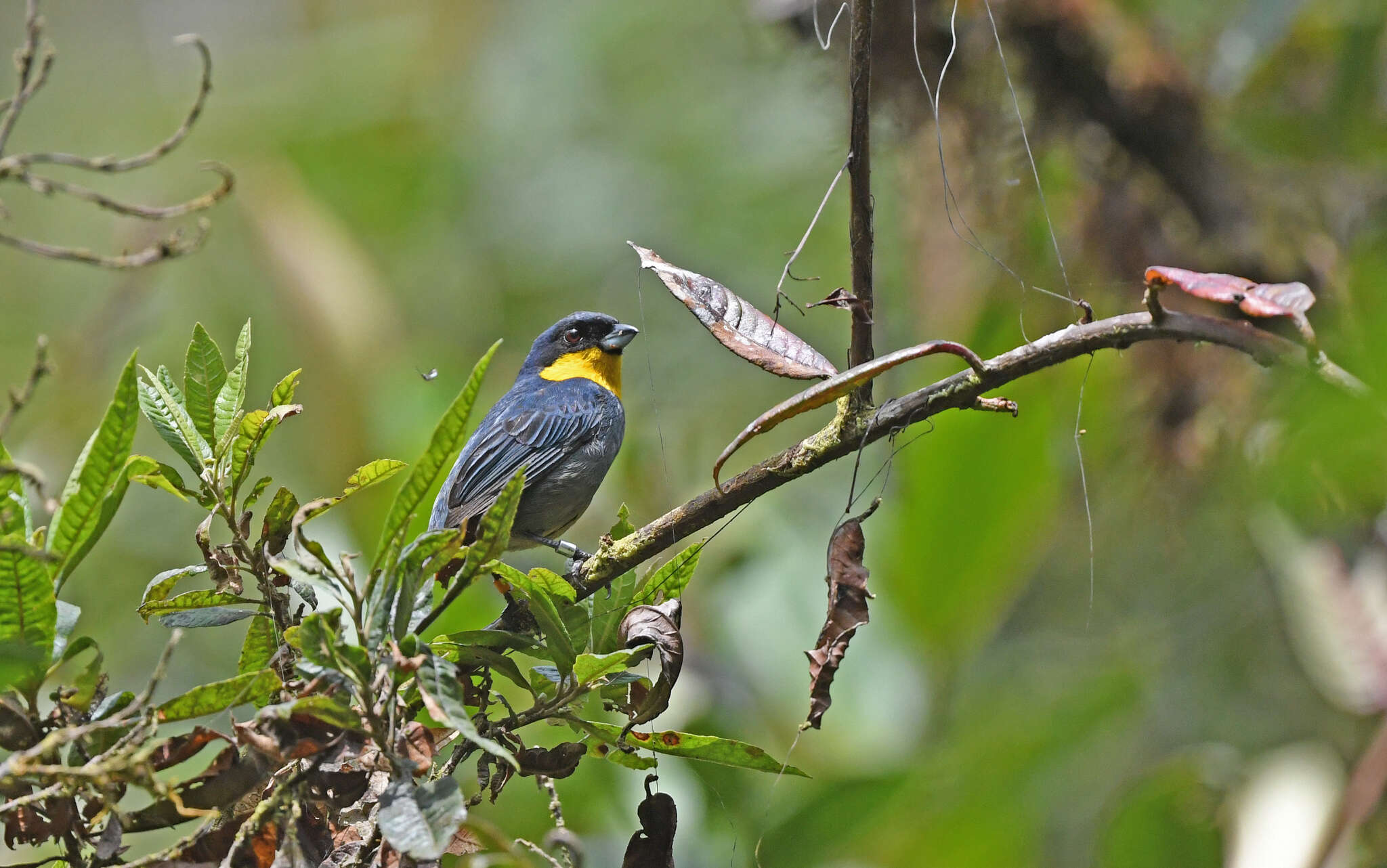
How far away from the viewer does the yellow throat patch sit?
16.7ft

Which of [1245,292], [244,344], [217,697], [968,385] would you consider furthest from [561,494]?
[1245,292]

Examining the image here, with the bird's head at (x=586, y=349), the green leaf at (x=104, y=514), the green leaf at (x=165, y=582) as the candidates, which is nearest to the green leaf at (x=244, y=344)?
the green leaf at (x=104, y=514)

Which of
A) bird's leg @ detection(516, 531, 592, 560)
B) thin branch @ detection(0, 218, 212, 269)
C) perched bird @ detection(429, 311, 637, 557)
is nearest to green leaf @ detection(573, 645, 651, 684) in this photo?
thin branch @ detection(0, 218, 212, 269)

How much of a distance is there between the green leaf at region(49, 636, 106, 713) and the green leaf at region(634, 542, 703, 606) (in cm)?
88

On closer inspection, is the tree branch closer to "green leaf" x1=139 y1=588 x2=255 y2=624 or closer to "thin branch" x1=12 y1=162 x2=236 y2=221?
"green leaf" x1=139 y1=588 x2=255 y2=624

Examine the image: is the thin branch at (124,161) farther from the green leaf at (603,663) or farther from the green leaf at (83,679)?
the green leaf at (603,663)

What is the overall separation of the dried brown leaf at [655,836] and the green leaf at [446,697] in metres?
0.30

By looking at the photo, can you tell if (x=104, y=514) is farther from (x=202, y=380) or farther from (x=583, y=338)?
(x=583, y=338)

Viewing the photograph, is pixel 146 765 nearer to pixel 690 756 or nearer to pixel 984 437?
pixel 690 756

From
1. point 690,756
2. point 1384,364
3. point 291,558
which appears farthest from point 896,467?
point 1384,364

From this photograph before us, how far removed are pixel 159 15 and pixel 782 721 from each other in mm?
10647

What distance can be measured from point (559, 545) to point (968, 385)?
250cm

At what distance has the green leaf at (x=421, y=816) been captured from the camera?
1.54 metres

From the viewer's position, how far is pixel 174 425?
204 centimetres
